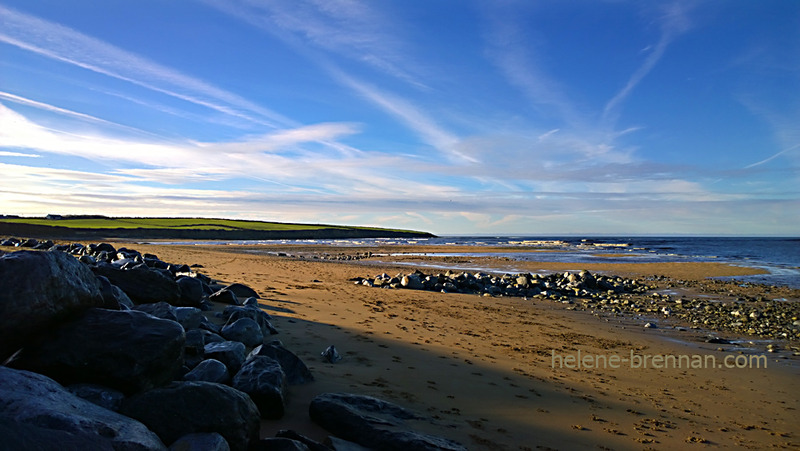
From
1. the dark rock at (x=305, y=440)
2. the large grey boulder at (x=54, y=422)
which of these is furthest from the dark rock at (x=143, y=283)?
the dark rock at (x=305, y=440)

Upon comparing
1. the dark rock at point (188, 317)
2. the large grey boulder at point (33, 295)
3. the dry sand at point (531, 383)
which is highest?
the large grey boulder at point (33, 295)

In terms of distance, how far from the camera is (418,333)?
845 centimetres

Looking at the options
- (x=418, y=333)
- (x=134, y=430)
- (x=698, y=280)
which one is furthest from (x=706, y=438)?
(x=698, y=280)

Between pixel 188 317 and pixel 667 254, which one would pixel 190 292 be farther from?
pixel 667 254

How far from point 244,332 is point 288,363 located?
60.3 inches

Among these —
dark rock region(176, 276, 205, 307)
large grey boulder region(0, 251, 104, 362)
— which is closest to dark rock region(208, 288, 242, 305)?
dark rock region(176, 276, 205, 307)

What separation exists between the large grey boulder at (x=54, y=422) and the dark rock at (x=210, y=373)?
1.24 metres

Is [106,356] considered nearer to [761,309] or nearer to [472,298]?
[472,298]

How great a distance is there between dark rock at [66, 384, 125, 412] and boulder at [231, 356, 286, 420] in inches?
38.6

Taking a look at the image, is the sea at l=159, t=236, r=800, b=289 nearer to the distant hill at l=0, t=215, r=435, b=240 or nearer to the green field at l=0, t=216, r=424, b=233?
the distant hill at l=0, t=215, r=435, b=240

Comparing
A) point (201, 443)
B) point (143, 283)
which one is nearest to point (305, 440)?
point (201, 443)

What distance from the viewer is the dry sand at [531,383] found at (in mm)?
4492

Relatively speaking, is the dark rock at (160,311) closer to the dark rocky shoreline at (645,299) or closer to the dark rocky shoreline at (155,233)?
the dark rocky shoreline at (645,299)

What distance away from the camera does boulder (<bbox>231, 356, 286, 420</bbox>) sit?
13.0ft
